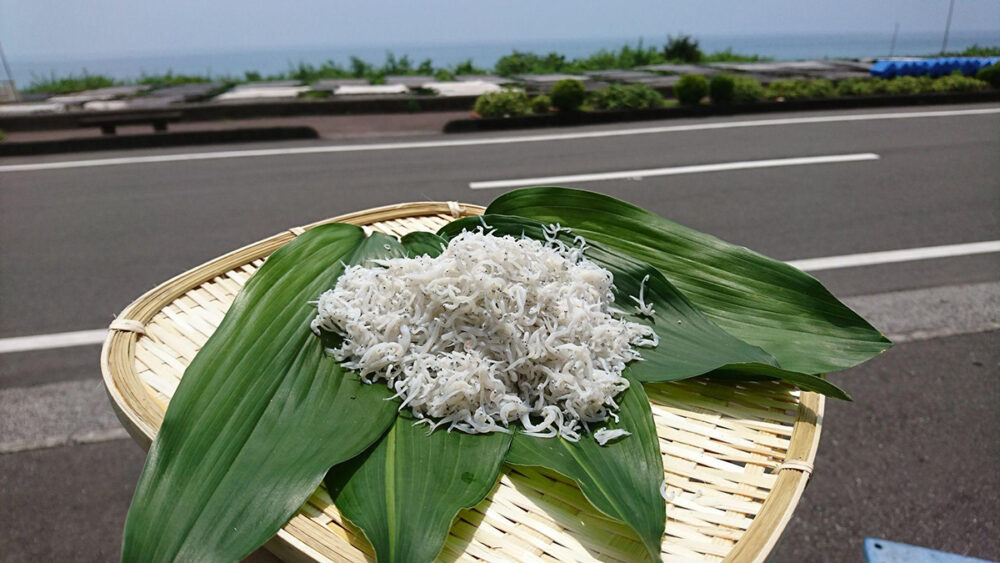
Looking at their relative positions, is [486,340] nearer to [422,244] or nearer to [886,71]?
[422,244]

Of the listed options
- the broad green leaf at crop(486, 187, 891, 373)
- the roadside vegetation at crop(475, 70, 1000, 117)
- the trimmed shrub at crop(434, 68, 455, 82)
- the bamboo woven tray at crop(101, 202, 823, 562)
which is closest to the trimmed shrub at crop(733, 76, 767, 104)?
the roadside vegetation at crop(475, 70, 1000, 117)

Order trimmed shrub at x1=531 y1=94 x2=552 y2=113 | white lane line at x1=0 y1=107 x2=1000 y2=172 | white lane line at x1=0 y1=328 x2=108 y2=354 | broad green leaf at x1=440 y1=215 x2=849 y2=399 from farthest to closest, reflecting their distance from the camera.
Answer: trimmed shrub at x1=531 y1=94 x2=552 y2=113, white lane line at x1=0 y1=107 x2=1000 y2=172, white lane line at x1=0 y1=328 x2=108 y2=354, broad green leaf at x1=440 y1=215 x2=849 y2=399

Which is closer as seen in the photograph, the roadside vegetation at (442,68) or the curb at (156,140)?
the curb at (156,140)

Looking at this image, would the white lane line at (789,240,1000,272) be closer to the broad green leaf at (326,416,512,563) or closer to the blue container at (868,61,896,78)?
the broad green leaf at (326,416,512,563)

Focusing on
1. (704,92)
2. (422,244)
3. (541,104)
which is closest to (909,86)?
(704,92)

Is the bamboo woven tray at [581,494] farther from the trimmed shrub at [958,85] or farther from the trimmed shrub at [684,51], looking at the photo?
the trimmed shrub at [684,51]

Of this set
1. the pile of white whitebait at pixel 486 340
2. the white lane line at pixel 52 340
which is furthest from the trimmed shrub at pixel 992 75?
the white lane line at pixel 52 340
